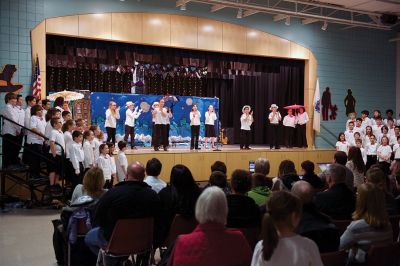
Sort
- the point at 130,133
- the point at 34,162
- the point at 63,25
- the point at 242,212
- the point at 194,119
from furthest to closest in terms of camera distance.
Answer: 1. the point at 194,119
2. the point at 130,133
3. the point at 63,25
4. the point at 34,162
5. the point at 242,212

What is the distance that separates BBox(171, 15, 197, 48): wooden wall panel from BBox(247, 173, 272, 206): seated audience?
8538mm

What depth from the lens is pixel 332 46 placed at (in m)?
14.9

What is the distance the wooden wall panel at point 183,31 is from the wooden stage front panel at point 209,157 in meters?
2.91

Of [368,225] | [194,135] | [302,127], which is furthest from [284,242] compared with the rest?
[302,127]

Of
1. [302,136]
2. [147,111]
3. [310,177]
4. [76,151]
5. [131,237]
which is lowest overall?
[131,237]

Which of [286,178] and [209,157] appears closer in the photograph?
[286,178]

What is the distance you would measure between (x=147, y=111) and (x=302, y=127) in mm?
4859

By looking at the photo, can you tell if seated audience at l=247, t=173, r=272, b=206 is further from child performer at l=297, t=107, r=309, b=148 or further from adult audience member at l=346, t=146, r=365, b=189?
child performer at l=297, t=107, r=309, b=148

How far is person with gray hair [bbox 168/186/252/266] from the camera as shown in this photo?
8.09 ft

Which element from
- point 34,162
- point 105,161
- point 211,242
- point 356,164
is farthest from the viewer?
point 105,161

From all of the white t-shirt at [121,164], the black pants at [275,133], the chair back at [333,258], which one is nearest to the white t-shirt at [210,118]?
the black pants at [275,133]

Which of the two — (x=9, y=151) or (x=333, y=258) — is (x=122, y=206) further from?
(x=9, y=151)

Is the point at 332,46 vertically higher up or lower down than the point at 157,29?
higher up

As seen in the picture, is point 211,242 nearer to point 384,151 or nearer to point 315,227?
point 315,227
